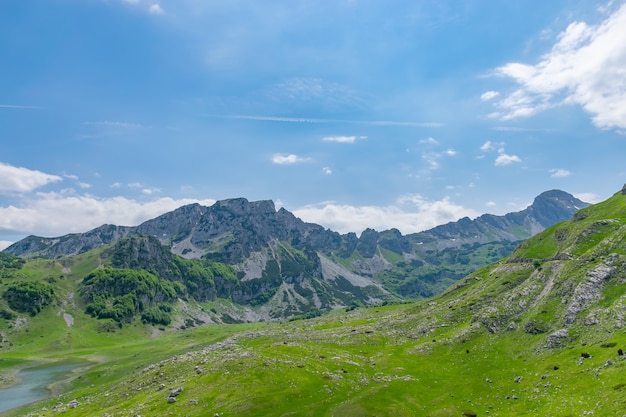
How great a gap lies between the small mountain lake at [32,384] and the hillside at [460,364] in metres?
20.2

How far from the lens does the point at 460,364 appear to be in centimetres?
8869

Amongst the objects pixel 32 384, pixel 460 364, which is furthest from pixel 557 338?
pixel 32 384

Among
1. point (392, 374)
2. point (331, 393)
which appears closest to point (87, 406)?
point (331, 393)

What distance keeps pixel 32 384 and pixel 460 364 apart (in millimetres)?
165654

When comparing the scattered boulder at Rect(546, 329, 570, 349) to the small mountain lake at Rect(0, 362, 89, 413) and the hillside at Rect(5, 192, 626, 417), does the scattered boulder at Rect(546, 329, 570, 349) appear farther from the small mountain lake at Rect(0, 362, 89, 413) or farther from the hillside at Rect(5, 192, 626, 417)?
the small mountain lake at Rect(0, 362, 89, 413)

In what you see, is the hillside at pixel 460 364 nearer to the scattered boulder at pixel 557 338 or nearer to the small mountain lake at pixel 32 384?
the scattered boulder at pixel 557 338

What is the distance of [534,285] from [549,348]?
34987 millimetres

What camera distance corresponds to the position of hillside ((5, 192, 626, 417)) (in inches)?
2628

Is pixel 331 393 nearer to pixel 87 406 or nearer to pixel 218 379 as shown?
pixel 218 379

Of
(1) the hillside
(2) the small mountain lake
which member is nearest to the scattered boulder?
(1) the hillside

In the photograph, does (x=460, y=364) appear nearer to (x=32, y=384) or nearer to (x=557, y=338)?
(x=557, y=338)

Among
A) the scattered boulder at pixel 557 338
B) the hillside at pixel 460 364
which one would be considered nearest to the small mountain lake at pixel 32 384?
the hillside at pixel 460 364

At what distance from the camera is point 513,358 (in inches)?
3356

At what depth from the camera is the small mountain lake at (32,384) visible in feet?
420
